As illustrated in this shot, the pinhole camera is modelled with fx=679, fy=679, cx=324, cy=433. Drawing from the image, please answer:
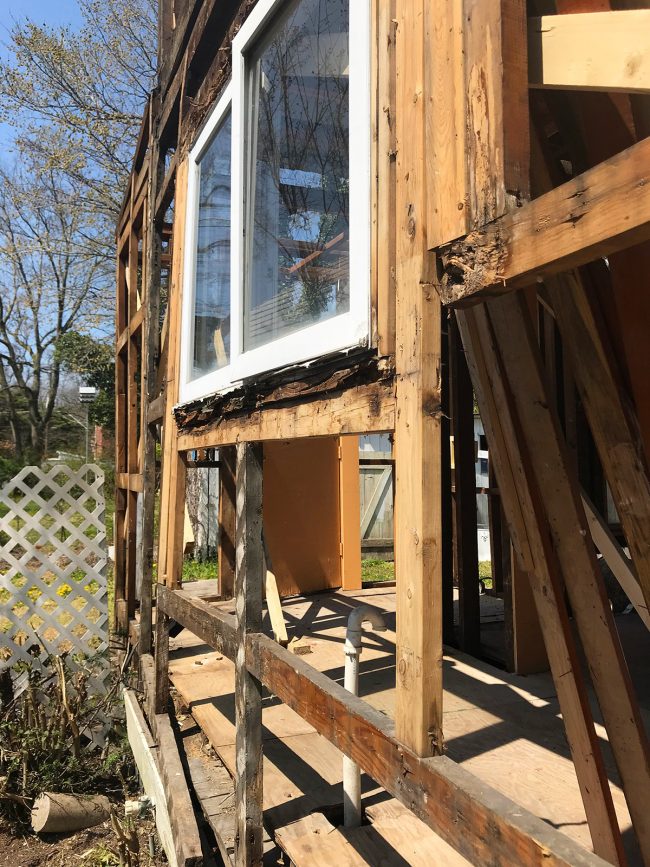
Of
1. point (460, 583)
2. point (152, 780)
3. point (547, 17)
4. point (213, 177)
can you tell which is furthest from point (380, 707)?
point (547, 17)

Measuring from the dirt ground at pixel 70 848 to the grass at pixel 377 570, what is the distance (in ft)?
14.2

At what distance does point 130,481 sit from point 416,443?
502 cm

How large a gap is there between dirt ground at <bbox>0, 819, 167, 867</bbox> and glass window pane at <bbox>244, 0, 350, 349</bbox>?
9.27 ft

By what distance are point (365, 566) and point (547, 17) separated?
8.35 m

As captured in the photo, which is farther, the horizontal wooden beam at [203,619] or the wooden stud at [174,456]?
the wooden stud at [174,456]

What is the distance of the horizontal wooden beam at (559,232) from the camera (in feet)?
3.16

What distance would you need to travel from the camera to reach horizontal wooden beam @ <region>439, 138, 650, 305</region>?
37.9 inches

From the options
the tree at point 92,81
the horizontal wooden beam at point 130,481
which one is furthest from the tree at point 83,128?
the horizontal wooden beam at point 130,481

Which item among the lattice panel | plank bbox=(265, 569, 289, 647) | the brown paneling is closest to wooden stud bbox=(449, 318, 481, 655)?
plank bbox=(265, 569, 289, 647)

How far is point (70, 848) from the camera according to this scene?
380 cm

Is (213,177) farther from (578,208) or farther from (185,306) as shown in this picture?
(578,208)

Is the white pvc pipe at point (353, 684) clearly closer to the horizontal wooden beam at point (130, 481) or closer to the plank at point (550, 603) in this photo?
the plank at point (550, 603)

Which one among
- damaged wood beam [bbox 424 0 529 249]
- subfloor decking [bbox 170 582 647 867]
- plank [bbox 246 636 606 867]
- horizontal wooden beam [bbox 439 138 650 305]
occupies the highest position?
damaged wood beam [bbox 424 0 529 249]

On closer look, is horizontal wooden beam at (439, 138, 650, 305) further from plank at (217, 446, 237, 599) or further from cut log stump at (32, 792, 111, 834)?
plank at (217, 446, 237, 599)
